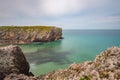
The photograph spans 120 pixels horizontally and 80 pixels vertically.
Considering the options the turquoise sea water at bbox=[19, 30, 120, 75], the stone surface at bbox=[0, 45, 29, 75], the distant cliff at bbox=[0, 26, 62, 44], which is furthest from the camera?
the distant cliff at bbox=[0, 26, 62, 44]

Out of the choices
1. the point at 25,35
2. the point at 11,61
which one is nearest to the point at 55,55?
the point at 11,61

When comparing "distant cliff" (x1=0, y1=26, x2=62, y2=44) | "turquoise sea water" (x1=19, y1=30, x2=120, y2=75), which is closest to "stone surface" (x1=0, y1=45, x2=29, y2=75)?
"turquoise sea water" (x1=19, y1=30, x2=120, y2=75)

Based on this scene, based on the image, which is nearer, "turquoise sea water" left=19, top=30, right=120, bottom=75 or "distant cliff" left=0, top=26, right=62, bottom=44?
"turquoise sea water" left=19, top=30, right=120, bottom=75

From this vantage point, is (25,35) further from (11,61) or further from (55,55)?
(11,61)

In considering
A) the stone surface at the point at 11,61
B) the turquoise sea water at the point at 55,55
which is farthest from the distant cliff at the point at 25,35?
the stone surface at the point at 11,61

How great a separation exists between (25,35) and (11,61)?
88.5 metres

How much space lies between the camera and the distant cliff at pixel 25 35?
4232 inches

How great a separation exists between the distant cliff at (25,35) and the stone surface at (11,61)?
3224 inches

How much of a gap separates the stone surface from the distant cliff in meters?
81.9

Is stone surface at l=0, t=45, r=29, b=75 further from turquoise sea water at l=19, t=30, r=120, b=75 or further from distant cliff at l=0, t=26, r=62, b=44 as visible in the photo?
distant cliff at l=0, t=26, r=62, b=44

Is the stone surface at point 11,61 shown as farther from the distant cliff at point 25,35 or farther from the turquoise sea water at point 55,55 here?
the distant cliff at point 25,35

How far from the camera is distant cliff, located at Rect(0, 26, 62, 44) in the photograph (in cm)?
10749

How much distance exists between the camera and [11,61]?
22.0m

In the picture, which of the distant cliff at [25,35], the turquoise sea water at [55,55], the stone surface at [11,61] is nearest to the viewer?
the stone surface at [11,61]
